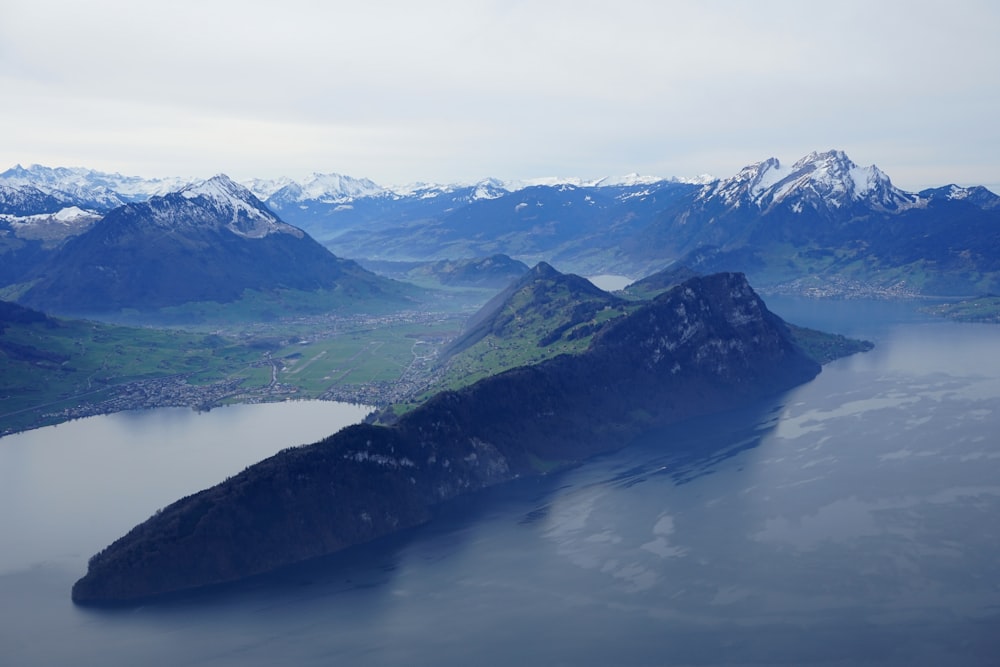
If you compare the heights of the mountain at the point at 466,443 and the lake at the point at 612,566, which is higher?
the mountain at the point at 466,443

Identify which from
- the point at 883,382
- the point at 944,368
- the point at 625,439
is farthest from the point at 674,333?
the point at 944,368

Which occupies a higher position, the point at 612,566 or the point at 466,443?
the point at 466,443

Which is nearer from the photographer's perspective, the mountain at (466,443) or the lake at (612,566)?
the lake at (612,566)

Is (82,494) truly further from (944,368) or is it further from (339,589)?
(944,368)

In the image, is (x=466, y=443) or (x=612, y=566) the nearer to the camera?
(x=612, y=566)
